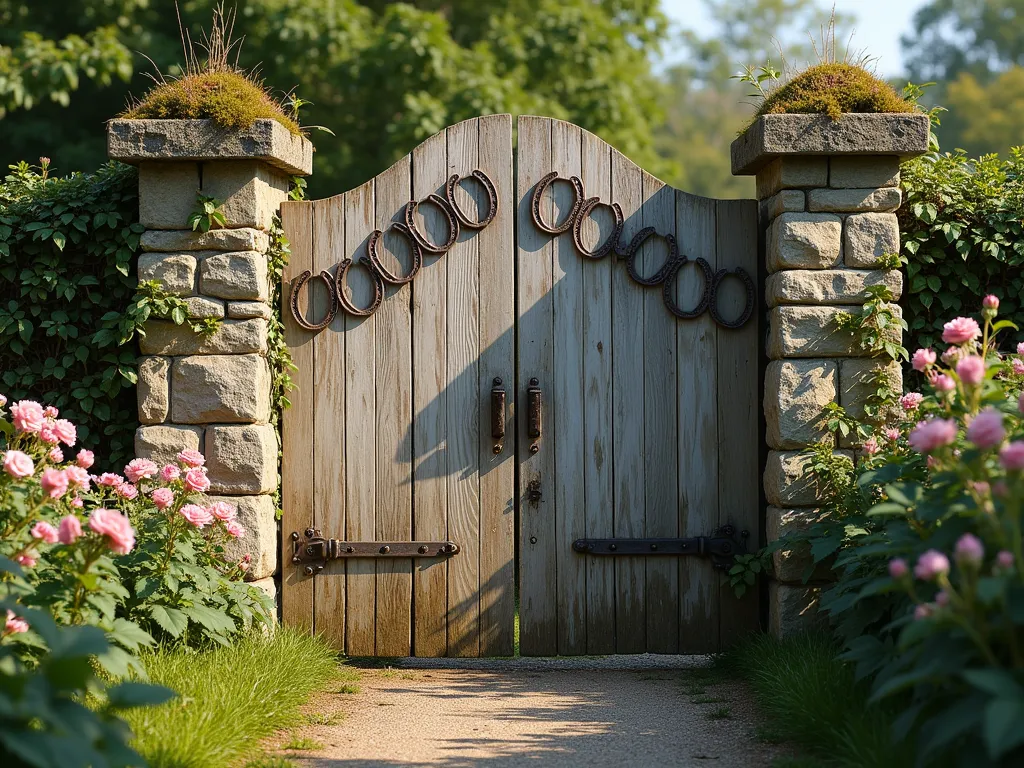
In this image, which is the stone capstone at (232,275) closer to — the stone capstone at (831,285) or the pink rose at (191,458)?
the pink rose at (191,458)

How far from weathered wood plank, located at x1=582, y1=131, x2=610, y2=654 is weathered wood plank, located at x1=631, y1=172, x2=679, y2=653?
16cm

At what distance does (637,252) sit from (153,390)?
2141 mm

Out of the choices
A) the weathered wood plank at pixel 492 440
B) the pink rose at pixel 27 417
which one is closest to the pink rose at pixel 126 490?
the pink rose at pixel 27 417

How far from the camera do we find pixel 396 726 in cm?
363

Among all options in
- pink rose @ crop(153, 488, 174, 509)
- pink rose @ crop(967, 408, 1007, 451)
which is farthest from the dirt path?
pink rose @ crop(967, 408, 1007, 451)

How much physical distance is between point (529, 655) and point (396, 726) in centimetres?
98

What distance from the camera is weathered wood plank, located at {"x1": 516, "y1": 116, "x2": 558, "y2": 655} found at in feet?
14.6

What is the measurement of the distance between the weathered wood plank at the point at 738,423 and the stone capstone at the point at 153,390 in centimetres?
237

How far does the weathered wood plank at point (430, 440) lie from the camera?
4445 mm

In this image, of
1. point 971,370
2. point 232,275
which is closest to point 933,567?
point 971,370

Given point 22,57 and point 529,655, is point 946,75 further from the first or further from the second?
point 529,655

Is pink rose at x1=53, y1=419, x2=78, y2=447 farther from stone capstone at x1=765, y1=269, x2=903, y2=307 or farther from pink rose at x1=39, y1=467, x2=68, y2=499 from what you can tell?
stone capstone at x1=765, y1=269, x2=903, y2=307

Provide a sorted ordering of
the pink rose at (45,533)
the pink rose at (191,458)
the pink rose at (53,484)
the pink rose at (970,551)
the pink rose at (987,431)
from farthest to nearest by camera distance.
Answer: the pink rose at (191,458) → the pink rose at (53,484) → the pink rose at (45,533) → the pink rose at (987,431) → the pink rose at (970,551)

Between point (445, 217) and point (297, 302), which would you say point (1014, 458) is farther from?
point (297, 302)
